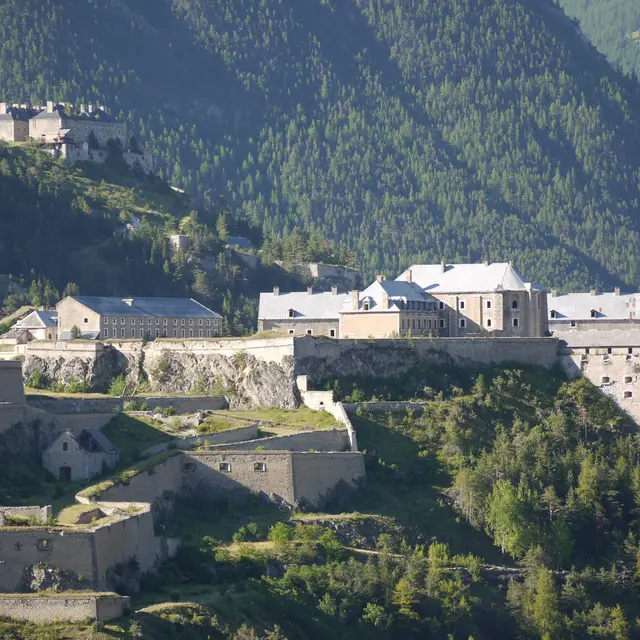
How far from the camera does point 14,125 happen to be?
528ft

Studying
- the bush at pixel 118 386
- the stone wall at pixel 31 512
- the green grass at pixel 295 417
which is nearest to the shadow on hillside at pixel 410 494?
the green grass at pixel 295 417

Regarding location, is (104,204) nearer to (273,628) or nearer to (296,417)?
(296,417)

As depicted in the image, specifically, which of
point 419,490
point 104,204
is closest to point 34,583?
point 419,490

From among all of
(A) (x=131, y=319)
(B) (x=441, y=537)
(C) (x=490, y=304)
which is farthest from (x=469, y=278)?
(B) (x=441, y=537)

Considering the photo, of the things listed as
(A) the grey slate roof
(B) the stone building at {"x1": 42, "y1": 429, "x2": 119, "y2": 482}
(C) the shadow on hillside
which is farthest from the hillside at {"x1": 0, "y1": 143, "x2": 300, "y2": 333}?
(B) the stone building at {"x1": 42, "y1": 429, "x2": 119, "y2": 482}

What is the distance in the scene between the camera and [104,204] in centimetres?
14988

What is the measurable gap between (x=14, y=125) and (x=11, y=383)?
2966 inches

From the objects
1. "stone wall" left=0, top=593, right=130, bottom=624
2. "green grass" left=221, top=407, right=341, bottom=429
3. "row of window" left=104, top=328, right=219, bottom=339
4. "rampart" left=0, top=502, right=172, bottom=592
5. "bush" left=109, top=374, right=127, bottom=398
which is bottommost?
"stone wall" left=0, top=593, right=130, bottom=624

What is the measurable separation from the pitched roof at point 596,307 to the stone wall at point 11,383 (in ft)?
157

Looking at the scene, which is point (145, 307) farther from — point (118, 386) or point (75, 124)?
point (75, 124)

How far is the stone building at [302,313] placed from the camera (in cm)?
11675

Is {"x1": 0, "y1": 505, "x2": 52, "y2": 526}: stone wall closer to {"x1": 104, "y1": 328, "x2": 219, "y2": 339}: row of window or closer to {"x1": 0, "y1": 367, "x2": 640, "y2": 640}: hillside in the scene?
{"x1": 0, "y1": 367, "x2": 640, "y2": 640}: hillside

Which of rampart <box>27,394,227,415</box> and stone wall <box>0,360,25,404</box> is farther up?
stone wall <box>0,360,25,404</box>

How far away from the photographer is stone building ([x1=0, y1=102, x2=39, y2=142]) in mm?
160750
